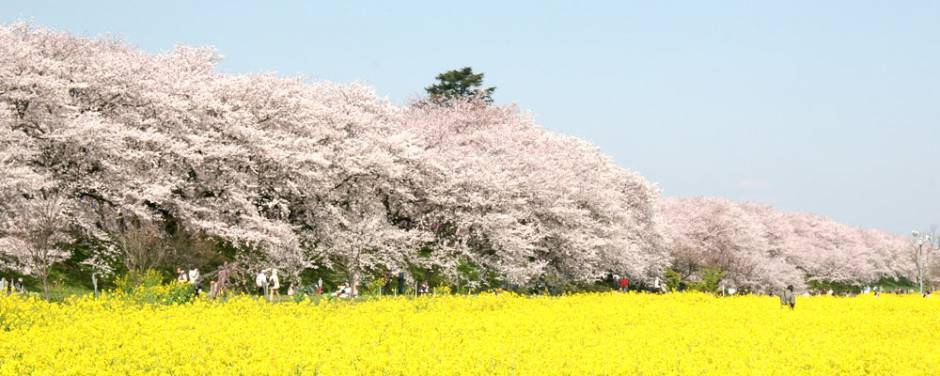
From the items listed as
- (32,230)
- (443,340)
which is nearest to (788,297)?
(443,340)

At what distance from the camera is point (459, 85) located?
8250 centimetres

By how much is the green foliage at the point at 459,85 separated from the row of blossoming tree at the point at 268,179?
2312 centimetres

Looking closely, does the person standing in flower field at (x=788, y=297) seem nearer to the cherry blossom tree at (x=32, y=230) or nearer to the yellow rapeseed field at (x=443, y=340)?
the yellow rapeseed field at (x=443, y=340)

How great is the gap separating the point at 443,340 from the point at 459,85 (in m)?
66.1

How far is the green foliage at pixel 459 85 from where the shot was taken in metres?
81.8

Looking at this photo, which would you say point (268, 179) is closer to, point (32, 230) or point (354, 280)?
point (354, 280)

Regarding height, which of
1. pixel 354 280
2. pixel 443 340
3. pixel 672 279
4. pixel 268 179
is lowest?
pixel 443 340

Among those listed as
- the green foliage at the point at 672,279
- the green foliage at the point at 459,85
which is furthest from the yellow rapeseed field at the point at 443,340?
the green foliage at the point at 459,85

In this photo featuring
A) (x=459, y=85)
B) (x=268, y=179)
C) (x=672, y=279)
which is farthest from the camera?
(x=459, y=85)

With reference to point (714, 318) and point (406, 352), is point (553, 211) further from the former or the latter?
point (406, 352)

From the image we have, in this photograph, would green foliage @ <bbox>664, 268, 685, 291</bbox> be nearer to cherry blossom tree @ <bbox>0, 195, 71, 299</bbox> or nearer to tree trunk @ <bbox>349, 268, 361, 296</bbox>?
tree trunk @ <bbox>349, 268, 361, 296</bbox>

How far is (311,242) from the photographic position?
39.2m

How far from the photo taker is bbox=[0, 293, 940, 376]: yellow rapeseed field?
14.3m

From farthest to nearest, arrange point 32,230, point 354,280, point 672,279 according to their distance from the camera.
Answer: point 672,279 < point 354,280 < point 32,230
